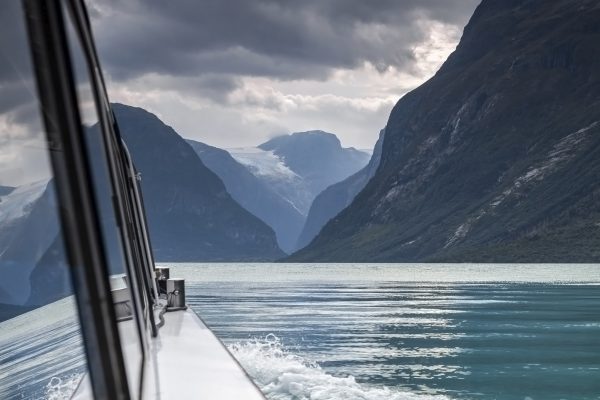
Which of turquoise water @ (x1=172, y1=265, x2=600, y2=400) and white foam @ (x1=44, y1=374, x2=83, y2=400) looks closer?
white foam @ (x1=44, y1=374, x2=83, y2=400)

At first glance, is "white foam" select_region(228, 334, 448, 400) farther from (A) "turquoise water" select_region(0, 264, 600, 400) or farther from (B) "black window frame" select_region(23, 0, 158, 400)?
(B) "black window frame" select_region(23, 0, 158, 400)

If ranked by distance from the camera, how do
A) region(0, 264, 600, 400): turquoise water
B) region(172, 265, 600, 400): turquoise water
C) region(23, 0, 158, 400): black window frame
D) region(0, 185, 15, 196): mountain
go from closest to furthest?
region(0, 185, 15, 196): mountain < region(23, 0, 158, 400): black window frame < region(0, 264, 600, 400): turquoise water < region(172, 265, 600, 400): turquoise water

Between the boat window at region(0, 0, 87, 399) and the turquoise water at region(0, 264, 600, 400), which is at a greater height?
the boat window at region(0, 0, 87, 399)

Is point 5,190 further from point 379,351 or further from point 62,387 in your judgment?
point 379,351

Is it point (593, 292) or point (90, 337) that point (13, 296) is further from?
point (593, 292)

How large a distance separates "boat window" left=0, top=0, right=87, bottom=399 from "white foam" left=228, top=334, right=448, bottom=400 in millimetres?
17986

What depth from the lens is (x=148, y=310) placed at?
871 centimetres

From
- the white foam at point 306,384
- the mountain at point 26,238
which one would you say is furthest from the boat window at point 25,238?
the white foam at point 306,384

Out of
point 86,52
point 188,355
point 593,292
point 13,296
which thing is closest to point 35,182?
point 13,296

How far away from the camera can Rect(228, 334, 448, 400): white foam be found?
69.0 ft

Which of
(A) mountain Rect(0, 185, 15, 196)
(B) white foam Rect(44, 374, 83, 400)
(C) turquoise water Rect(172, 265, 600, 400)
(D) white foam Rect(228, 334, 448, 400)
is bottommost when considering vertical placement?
(C) turquoise water Rect(172, 265, 600, 400)

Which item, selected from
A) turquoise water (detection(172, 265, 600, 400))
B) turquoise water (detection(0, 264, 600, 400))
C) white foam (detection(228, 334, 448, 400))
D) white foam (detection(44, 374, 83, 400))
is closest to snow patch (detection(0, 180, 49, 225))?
turquoise water (detection(0, 264, 600, 400))

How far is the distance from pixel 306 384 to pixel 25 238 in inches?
837

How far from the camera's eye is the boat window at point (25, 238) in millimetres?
1766
